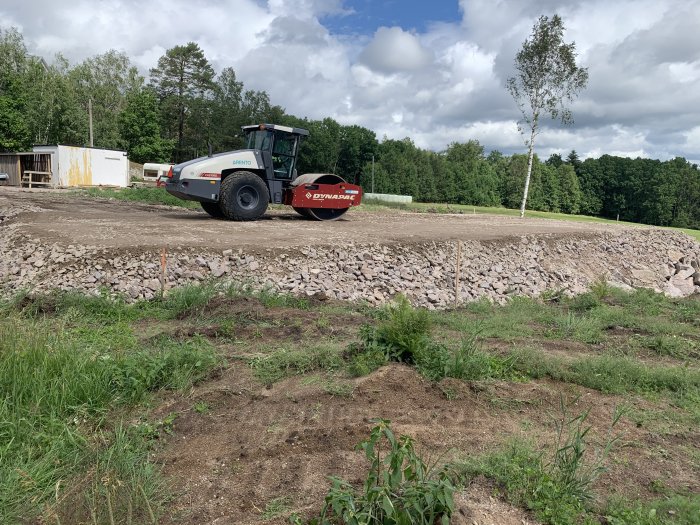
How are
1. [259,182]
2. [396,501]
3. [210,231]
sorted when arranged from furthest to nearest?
[259,182], [210,231], [396,501]

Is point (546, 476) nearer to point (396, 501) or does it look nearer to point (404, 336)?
point (396, 501)

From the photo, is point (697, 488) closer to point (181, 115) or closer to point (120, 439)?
point (120, 439)

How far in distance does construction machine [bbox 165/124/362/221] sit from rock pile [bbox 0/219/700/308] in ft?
13.0

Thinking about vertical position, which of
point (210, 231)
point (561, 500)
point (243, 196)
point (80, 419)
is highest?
point (243, 196)

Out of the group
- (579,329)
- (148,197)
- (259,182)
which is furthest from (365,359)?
(148,197)

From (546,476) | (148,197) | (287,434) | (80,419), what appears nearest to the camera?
(546,476)

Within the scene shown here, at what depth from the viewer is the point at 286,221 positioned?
1583cm

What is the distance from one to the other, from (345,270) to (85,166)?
25733 mm

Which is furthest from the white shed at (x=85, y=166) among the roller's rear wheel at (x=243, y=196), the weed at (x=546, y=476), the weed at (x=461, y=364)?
the weed at (x=546, y=476)

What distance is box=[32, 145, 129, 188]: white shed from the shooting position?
29969mm

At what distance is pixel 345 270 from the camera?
1090 cm

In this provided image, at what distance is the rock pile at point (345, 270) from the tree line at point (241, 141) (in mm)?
39642

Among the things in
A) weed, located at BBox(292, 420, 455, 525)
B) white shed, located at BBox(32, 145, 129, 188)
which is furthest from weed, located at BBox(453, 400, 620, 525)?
white shed, located at BBox(32, 145, 129, 188)

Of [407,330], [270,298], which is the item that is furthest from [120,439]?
[270,298]
